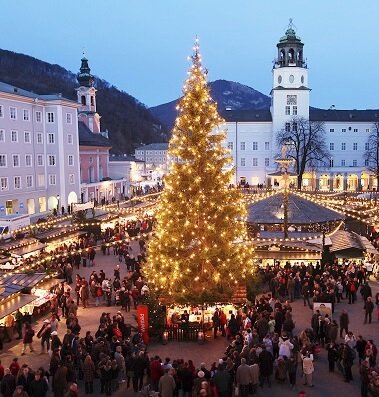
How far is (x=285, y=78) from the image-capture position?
267ft

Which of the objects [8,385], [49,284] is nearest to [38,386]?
[8,385]

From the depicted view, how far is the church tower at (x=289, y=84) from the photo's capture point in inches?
3172

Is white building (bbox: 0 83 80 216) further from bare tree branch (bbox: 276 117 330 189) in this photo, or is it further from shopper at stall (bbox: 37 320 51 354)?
bare tree branch (bbox: 276 117 330 189)

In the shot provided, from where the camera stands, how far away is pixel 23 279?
20453 millimetres

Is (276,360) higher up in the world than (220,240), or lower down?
lower down

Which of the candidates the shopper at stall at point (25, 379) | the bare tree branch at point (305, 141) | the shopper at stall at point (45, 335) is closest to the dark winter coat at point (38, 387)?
the shopper at stall at point (25, 379)

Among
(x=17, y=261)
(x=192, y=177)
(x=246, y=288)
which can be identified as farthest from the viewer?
(x=17, y=261)

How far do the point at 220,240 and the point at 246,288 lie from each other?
94.5 inches

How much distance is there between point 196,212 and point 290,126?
65385 millimetres

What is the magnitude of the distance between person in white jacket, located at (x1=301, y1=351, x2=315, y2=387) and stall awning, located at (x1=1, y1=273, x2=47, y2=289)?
10.2 m

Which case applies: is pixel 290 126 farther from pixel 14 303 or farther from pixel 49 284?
pixel 14 303

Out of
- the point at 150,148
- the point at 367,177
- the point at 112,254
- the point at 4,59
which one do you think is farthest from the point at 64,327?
the point at 4,59

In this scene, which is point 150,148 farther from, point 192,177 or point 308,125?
point 192,177

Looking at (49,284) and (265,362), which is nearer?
(265,362)
